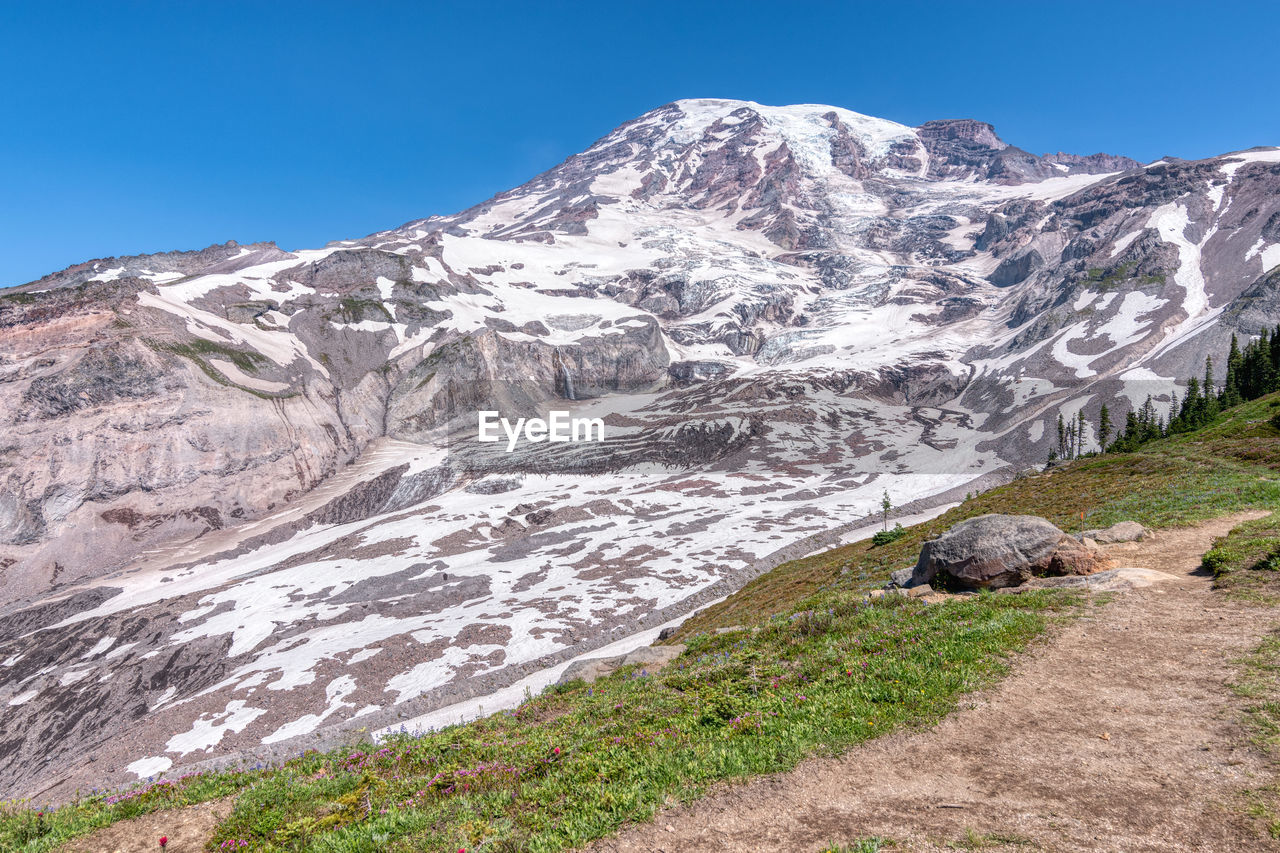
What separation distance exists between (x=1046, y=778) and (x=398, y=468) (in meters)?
135

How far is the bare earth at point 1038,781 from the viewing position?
5965mm

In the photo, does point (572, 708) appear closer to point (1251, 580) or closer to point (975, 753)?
point (975, 753)

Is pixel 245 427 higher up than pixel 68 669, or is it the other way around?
pixel 245 427

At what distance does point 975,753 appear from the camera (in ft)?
25.4

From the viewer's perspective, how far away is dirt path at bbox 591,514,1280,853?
5.95m

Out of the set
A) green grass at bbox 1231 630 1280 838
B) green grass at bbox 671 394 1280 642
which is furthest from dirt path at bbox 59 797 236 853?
green grass at bbox 671 394 1280 642

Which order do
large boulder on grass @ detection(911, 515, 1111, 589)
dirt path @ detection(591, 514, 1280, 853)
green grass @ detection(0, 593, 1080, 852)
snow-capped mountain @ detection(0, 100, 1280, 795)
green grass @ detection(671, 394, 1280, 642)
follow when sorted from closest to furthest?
dirt path @ detection(591, 514, 1280, 853) → green grass @ detection(0, 593, 1080, 852) → large boulder on grass @ detection(911, 515, 1111, 589) → green grass @ detection(671, 394, 1280, 642) → snow-capped mountain @ detection(0, 100, 1280, 795)

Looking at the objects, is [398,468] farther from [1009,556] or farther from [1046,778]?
[1046,778]

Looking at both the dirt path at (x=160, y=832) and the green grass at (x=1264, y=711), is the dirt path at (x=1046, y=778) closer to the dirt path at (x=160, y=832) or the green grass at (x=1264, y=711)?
the green grass at (x=1264, y=711)

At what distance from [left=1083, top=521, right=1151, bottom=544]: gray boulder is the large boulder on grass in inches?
121

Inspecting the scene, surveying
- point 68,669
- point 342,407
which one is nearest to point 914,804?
point 68,669

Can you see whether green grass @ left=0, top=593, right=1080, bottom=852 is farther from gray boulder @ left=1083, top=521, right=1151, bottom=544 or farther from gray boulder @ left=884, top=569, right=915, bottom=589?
gray boulder @ left=1083, top=521, right=1151, bottom=544

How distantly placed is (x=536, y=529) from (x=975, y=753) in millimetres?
86004

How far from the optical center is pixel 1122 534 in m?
18.8
